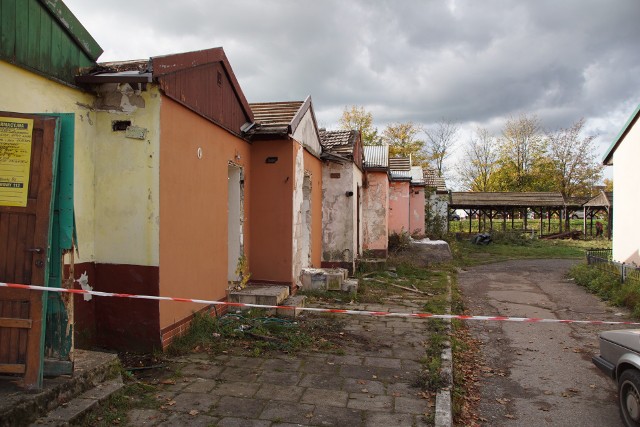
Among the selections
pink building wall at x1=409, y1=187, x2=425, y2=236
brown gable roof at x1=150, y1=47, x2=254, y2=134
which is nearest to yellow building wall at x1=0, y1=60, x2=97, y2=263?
brown gable roof at x1=150, y1=47, x2=254, y2=134

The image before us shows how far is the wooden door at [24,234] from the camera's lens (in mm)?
3613

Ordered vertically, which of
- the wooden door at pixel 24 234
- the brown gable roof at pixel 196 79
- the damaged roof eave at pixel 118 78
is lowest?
the wooden door at pixel 24 234

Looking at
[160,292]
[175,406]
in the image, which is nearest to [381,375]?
[175,406]

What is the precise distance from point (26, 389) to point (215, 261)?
3698 mm

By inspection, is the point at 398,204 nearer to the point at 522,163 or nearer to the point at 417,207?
the point at 417,207

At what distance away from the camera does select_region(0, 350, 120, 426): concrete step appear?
3320 millimetres

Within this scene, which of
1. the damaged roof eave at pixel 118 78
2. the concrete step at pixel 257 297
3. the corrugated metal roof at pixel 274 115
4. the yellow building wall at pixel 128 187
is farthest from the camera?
the corrugated metal roof at pixel 274 115

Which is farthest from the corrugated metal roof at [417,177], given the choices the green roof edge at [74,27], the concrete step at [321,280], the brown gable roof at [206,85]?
the green roof edge at [74,27]

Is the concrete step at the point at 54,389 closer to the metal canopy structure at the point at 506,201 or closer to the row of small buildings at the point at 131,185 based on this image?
the row of small buildings at the point at 131,185

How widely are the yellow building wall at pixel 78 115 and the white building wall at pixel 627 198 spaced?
39.9ft

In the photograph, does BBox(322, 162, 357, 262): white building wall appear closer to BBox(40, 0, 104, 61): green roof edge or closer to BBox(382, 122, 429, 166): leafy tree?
BBox(40, 0, 104, 61): green roof edge

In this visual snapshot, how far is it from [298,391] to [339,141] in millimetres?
9645

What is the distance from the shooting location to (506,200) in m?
32.8

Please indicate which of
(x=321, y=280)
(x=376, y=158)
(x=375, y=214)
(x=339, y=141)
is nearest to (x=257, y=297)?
(x=321, y=280)
